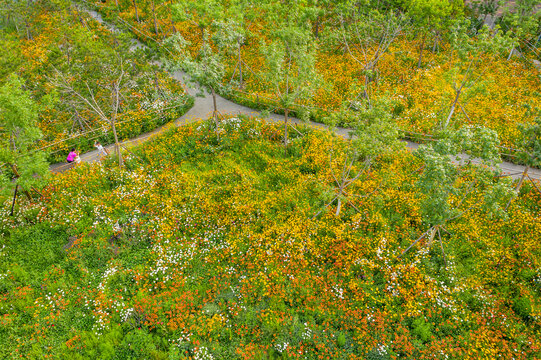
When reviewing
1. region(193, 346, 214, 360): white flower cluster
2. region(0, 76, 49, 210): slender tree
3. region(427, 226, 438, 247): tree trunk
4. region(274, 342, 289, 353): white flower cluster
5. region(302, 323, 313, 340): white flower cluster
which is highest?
region(0, 76, 49, 210): slender tree

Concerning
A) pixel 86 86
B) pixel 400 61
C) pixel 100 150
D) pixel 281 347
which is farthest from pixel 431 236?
pixel 86 86

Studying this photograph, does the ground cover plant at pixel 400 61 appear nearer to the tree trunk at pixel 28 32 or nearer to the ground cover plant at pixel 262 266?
the ground cover plant at pixel 262 266

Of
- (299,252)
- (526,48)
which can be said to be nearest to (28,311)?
(299,252)

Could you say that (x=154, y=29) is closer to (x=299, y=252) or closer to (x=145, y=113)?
(x=145, y=113)

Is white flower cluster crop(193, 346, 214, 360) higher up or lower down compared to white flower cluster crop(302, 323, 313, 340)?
lower down

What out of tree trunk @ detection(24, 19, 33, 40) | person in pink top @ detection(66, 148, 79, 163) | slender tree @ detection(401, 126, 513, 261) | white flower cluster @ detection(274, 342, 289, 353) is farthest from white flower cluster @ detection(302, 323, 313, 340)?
tree trunk @ detection(24, 19, 33, 40)

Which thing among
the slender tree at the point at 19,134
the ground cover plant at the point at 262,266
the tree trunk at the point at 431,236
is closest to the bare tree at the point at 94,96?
the slender tree at the point at 19,134

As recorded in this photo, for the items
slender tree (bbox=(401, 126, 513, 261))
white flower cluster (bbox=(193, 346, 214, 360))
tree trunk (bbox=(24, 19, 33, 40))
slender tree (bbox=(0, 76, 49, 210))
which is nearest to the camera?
white flower cluster (bbox=(193, 346, 214, 360))

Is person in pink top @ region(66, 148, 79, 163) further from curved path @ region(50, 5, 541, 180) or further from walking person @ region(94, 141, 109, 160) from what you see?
walking person @ region(94, 141, 109, 160)
